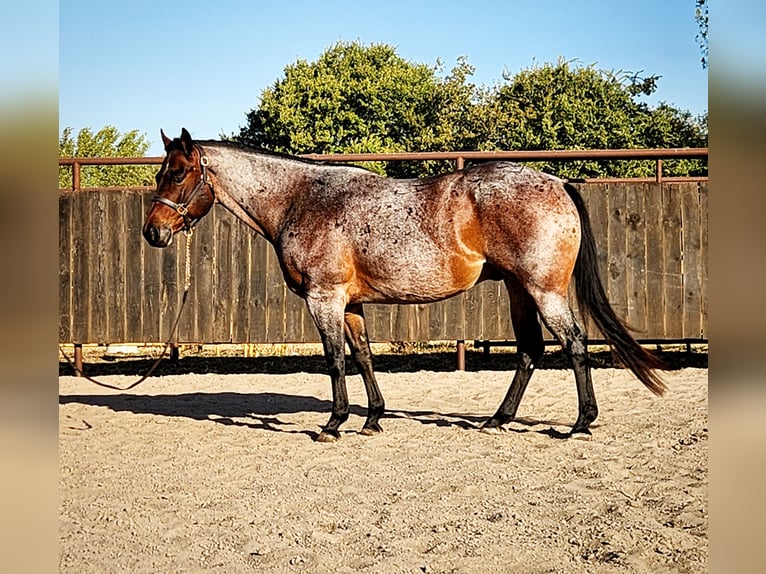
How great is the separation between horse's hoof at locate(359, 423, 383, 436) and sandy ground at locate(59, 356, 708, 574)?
7cm

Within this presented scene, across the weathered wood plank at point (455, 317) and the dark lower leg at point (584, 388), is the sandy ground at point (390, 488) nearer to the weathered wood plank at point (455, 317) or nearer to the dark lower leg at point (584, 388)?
the dark lower leg at point (584, 388)

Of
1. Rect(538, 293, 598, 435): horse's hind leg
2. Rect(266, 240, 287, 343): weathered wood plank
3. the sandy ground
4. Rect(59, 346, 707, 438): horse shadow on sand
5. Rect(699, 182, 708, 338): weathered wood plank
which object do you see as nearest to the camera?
the sandy ground

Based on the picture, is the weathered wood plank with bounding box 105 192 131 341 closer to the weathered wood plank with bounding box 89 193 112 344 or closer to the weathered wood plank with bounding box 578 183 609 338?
the weathered wood plank with bounding box 89 193 112 344

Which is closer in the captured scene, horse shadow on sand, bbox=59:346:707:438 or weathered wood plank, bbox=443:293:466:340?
horse shadow on sand, bbox=59:346:707:438

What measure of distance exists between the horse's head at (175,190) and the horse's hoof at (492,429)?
223cm

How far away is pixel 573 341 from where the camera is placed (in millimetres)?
4773

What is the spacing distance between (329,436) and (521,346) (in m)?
1.29

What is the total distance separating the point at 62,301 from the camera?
26.1ft

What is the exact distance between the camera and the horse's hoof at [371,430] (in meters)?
5.14

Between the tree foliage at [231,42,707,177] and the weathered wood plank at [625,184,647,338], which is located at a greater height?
the tree foliage at [231,42,707,177]

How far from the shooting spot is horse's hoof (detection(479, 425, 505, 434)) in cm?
512

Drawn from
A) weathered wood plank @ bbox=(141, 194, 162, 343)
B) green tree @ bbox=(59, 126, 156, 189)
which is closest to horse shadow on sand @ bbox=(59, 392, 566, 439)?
weathered wood plank @ bbox=(141, 194, 162, 343)

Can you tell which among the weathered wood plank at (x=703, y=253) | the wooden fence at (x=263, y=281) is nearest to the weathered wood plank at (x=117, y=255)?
the wooden fence at (x=263, y=281)

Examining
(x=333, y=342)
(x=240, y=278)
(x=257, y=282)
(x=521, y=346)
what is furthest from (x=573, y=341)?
(x=240, y=278)
